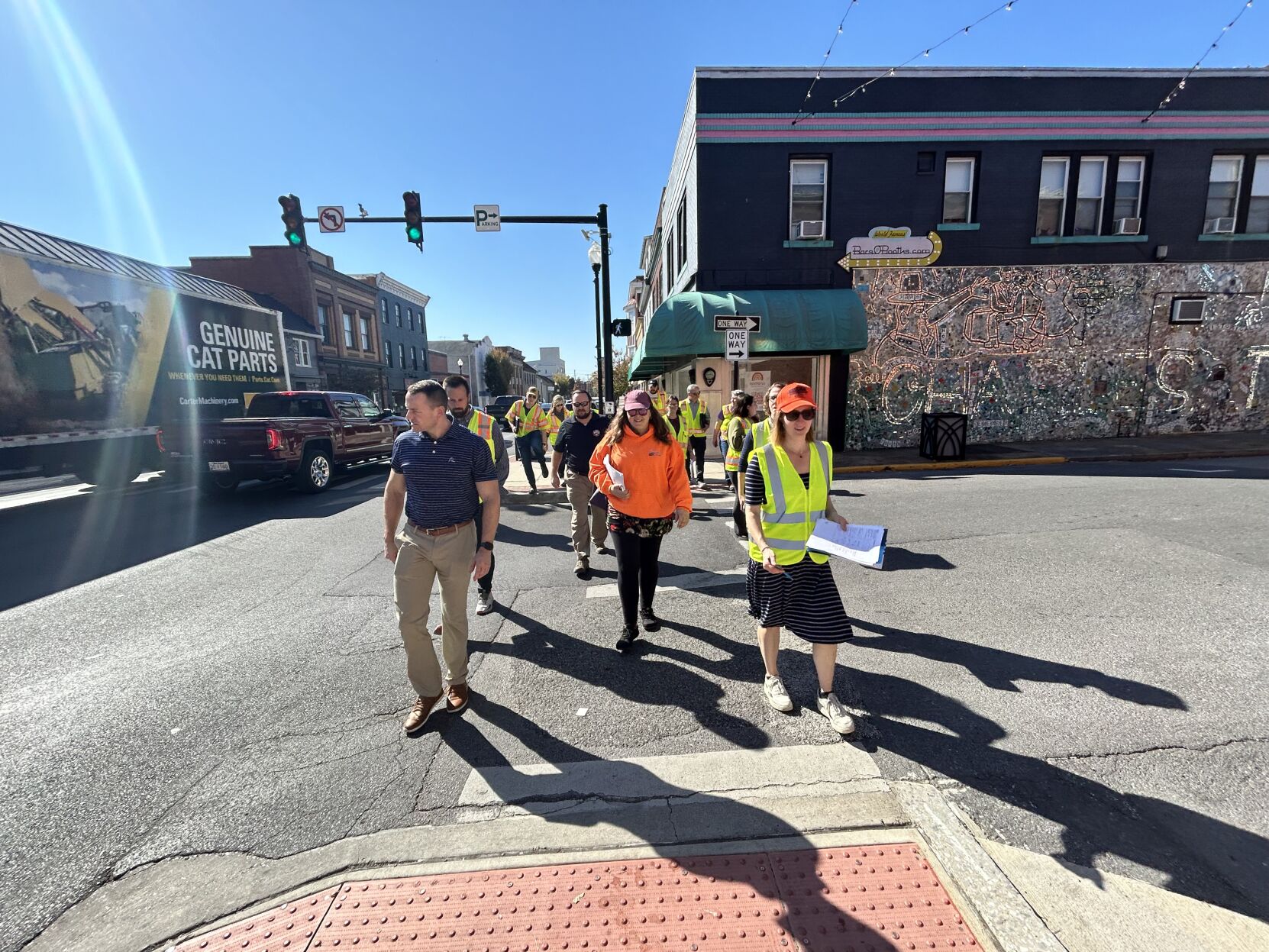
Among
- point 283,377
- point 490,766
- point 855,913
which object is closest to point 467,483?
point 490,766

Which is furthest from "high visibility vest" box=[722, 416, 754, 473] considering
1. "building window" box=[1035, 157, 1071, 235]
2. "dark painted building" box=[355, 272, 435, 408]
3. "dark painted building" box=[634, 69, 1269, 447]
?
"dark painted building" box=[355, 272, 435, 408]

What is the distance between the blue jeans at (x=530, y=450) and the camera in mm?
9242

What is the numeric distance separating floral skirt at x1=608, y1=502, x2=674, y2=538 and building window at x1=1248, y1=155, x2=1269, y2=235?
20.2 metres

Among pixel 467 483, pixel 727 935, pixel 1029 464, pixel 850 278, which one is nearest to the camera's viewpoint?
pixel 727 935

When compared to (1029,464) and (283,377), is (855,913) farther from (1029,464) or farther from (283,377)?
(283,377)

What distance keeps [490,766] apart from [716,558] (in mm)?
3582

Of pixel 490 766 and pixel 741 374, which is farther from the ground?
pixel 741 374

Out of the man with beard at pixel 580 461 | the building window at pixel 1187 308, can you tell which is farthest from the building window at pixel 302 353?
the building window at pixel 1187 308

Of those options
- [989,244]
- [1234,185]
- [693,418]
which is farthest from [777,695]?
[1234,185]

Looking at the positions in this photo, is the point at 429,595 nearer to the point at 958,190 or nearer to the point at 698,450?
the point at 698,450

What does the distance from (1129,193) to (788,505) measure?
17920 mm

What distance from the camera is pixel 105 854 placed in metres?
2.22

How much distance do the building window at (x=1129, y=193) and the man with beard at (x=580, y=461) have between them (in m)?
16.4

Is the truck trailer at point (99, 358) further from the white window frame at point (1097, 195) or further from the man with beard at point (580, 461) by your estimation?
the white window frame at point (1097, 195)
